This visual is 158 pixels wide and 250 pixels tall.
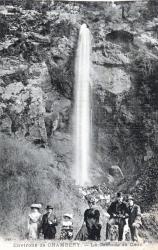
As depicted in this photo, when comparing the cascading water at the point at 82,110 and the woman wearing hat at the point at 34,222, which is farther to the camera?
the cascading water at the point at 82,110

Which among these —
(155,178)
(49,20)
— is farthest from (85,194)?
(49,20)

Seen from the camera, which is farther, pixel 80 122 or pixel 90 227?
pixel 80 122

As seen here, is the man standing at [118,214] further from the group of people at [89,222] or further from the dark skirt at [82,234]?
the dark skirt at [82,234]

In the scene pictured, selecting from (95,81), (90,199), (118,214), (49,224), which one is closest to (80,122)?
(95,81)

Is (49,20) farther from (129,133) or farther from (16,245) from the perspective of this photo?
(16,245)

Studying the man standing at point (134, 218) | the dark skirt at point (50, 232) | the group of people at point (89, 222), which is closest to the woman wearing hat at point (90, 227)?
the group of people at point (89, 222)

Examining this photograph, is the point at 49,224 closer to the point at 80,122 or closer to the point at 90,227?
the point at 90,227

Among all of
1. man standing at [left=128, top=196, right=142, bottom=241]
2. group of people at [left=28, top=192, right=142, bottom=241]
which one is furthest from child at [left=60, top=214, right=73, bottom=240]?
man standing at [left=128, top=196, right=142, bottom=241]
